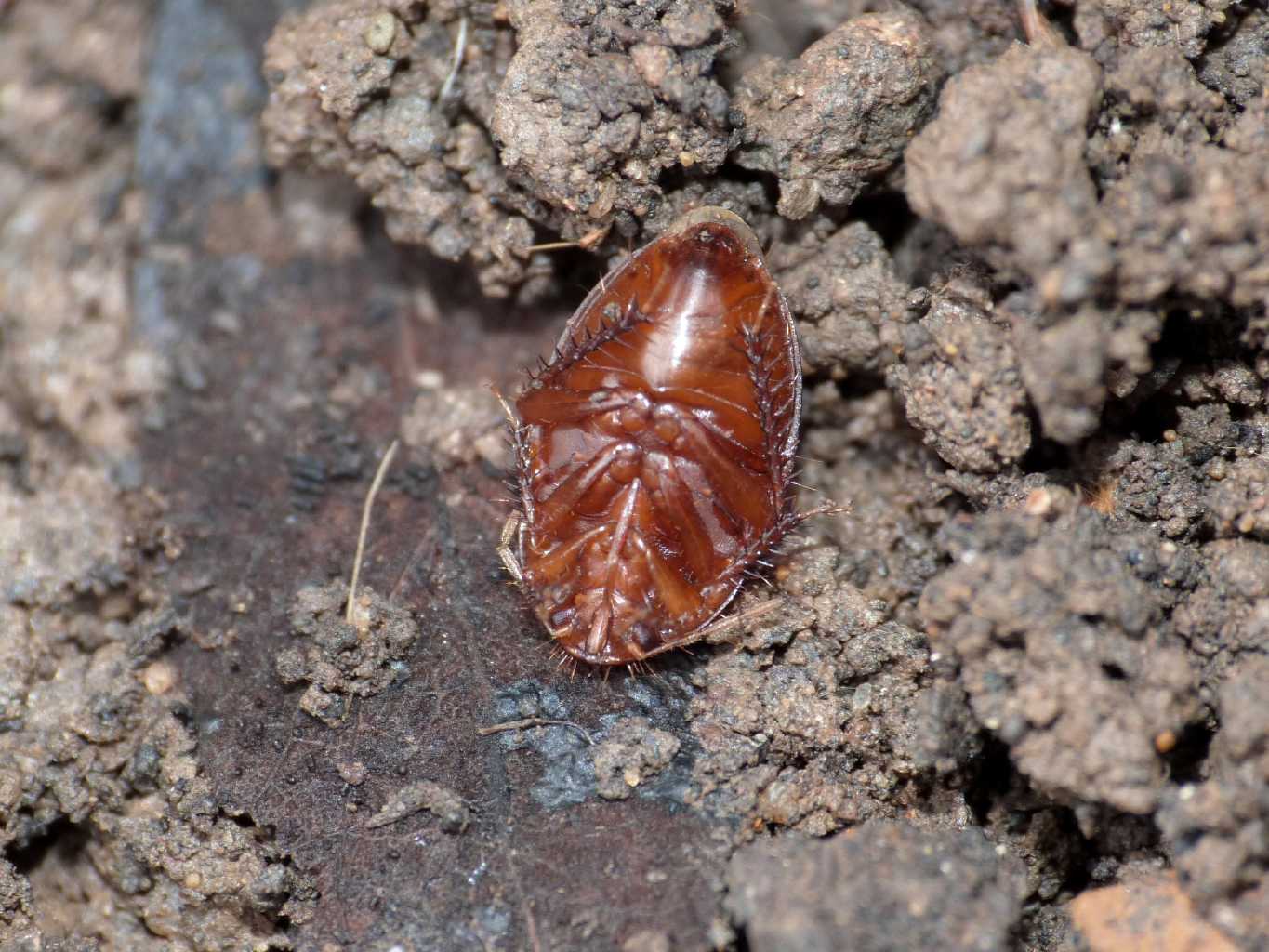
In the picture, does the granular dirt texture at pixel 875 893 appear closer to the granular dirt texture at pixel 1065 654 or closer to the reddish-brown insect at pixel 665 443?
the granular dirt texture at pixel 1065 654

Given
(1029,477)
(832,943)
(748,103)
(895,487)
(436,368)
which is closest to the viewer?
(832,943)

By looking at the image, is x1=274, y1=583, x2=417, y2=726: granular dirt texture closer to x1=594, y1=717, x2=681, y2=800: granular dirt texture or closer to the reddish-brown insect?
the reddish-brown insect

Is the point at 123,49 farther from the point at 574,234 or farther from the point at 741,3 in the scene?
the point at 741,3

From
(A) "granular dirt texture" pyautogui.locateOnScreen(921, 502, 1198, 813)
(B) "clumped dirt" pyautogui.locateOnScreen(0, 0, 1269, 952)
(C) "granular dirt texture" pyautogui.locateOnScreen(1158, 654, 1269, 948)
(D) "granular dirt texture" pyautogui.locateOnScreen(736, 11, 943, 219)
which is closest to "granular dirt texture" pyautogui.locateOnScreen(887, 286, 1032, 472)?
(B) "clumped dirt" pyautogui.locateOnScreen(0, 0, 1269, 952)

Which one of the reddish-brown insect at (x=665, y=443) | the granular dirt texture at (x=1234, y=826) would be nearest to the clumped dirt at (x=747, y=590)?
the granular dirt texture at (x=1234, y=826)

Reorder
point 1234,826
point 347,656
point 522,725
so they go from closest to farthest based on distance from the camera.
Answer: point 1234,826, point 522,725, point 347,656

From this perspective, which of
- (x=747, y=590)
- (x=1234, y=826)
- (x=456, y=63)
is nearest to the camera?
(x=1234, y=826)

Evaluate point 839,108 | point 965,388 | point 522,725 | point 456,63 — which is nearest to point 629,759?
point 522,725

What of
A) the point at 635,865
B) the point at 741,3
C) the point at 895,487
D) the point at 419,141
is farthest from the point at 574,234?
the point at 635,865

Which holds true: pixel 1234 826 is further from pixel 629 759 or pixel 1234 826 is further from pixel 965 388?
pixel 629 759
